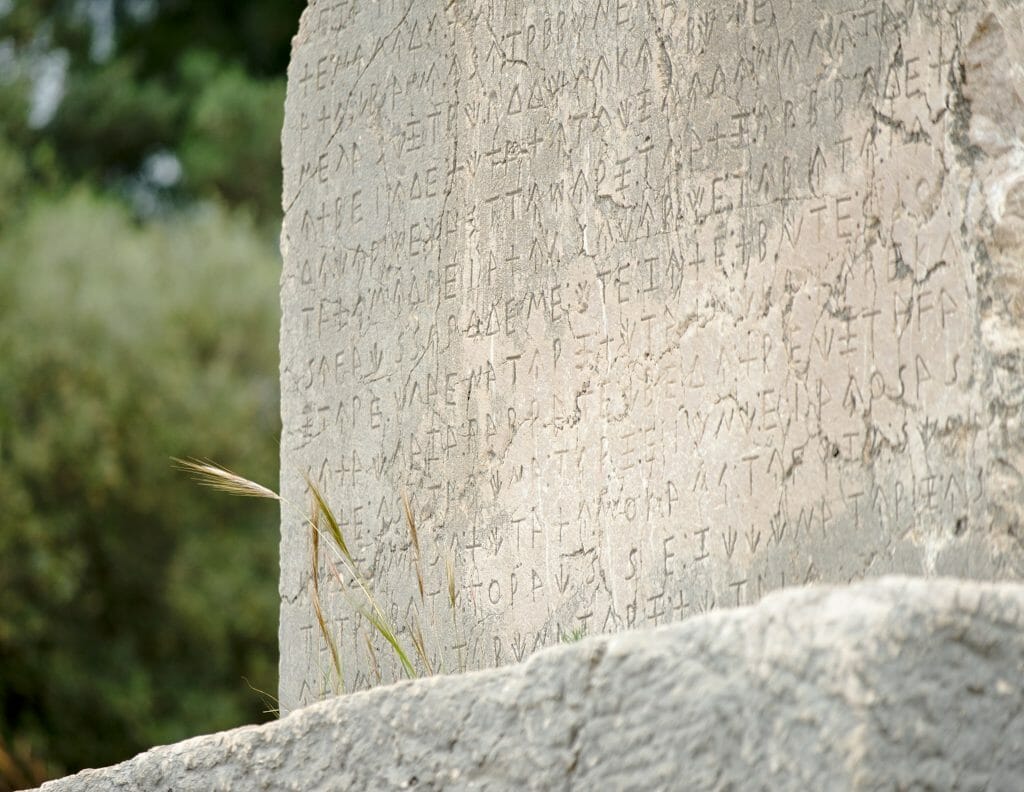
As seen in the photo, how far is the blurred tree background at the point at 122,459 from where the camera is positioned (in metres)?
10.5

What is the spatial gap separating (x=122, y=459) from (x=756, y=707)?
30.9ft

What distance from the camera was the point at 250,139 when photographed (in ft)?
45.2

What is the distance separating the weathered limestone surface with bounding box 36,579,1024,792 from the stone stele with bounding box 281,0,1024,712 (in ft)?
2.18

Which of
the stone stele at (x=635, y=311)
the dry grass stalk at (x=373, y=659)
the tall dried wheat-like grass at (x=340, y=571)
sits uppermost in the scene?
the stone stele at (x=635, y=311)

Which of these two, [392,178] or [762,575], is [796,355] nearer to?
[762,575]

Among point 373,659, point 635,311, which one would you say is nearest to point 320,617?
point 373,659

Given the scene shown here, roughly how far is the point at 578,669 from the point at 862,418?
0.83m

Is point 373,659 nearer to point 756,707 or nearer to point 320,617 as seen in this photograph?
point 320,617

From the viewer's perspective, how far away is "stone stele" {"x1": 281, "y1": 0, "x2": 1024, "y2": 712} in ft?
8.77

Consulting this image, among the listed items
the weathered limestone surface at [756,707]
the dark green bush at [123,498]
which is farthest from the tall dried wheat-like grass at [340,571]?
the dark green bush at [123,498]

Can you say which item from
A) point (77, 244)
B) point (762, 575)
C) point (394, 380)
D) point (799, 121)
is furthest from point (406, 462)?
point (77, 244)

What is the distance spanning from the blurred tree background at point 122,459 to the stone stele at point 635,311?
719 cm

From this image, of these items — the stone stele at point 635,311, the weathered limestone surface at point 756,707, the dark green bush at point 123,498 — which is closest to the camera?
the weathered limestone surface at point 756,707

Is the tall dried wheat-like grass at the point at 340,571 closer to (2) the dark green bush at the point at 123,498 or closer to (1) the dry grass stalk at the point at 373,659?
(1) the dry grass stalk at the point at 373,659
